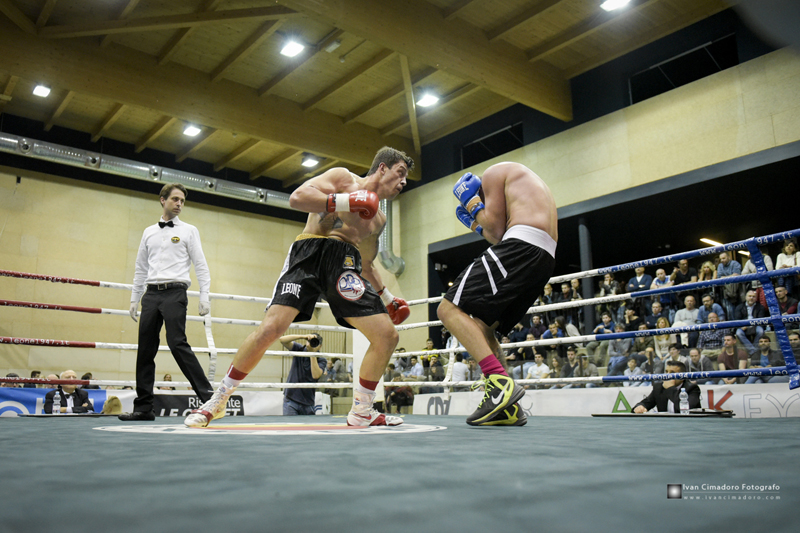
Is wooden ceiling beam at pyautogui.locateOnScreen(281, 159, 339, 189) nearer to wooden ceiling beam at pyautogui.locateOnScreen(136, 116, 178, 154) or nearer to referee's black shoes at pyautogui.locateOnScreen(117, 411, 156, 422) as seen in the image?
wooden ceiling beam at pyautogui.locateOnScreen(136, 116, 178, 154)

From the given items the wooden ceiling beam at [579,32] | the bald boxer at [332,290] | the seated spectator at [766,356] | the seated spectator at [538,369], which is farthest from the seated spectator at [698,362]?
the wooden ceiling beam at [579,32]

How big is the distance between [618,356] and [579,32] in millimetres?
5342

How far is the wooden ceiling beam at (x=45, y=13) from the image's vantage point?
22.5ft

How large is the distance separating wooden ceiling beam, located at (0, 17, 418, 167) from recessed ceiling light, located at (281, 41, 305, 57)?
4.64 feet

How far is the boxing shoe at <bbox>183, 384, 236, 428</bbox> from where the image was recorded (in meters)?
2.19

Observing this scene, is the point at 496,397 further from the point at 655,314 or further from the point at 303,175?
the point at 303,175

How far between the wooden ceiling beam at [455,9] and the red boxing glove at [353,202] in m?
5.70

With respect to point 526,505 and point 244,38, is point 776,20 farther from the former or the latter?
point 526,505

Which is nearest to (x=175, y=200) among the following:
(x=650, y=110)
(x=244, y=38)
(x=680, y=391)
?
(x=680, y=391)

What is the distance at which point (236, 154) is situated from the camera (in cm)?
1082

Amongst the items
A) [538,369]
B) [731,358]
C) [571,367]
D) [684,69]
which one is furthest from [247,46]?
[731,358]

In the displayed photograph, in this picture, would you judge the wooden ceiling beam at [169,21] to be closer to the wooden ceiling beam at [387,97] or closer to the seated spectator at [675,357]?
the wooden ceiling beam at [387,97]

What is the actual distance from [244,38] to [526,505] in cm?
839

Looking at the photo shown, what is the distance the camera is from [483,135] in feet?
33.3
